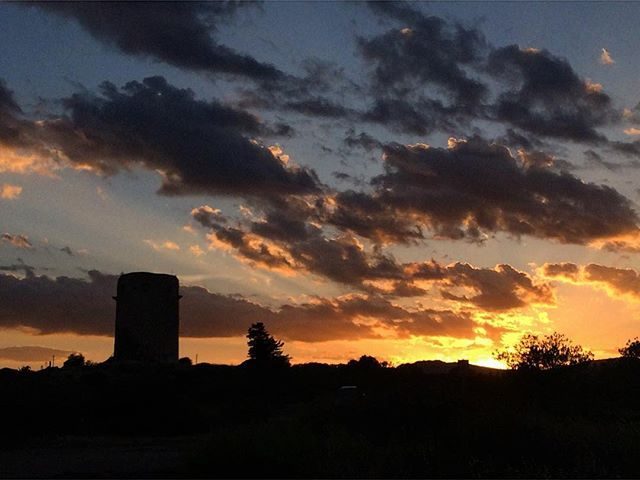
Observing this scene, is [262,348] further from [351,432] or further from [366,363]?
[351,432]

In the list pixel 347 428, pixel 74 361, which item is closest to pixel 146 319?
pixel 74 361

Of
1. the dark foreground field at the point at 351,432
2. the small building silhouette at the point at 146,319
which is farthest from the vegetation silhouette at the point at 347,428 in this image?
the small building silhouette at the point at 146,319

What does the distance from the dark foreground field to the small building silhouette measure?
24150mm

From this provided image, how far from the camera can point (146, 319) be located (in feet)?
251

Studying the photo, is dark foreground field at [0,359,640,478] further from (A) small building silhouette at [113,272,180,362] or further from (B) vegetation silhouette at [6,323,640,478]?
(A) small building silhouette at [113,272,180,362]

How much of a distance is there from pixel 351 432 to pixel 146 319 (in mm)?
54340

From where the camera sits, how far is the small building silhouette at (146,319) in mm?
76000

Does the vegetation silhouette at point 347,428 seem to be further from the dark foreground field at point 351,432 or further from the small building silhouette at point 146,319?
the small building silhouette at point 146,319

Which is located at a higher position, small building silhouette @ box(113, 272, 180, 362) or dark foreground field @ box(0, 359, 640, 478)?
small building silhouette @ box(113, 272, 180, 362)

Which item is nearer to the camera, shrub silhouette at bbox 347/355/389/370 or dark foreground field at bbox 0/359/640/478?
dark foreground field at bbox 0/359/640/478

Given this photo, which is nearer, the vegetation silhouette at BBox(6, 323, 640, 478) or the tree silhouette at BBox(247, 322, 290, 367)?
the vegetation silhouette at BBox(6, 323, 640, 478)

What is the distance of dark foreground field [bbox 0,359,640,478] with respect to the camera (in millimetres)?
19500

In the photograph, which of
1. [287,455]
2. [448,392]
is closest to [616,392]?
[448,392]

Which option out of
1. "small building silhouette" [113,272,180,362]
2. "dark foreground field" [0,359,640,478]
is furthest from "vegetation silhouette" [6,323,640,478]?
"small building silhouette" [113,272,180,362]
